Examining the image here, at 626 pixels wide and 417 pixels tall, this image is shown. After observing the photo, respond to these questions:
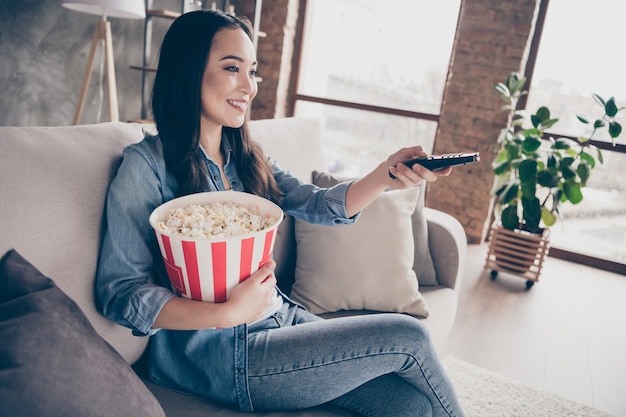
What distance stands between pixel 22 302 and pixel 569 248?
13.2 ft

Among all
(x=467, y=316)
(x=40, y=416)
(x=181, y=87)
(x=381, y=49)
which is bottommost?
(x=467, y=316)

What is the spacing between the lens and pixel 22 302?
72 cm

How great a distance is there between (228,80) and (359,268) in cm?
72

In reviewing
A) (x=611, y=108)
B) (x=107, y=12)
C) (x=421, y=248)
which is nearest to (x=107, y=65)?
(x=107, y=12)

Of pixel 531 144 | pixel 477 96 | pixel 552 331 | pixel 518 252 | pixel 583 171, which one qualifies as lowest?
pixel 552 331

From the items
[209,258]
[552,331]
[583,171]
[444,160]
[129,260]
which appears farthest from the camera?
[583,171]

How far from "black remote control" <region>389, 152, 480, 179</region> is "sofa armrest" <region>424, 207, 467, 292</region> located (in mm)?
695

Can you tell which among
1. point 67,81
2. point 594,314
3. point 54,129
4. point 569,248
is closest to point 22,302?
point 54,129

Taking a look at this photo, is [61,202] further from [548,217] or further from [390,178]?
[548,217]

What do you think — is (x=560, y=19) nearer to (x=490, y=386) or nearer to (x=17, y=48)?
(x=490, y=386)

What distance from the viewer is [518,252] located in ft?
10.3

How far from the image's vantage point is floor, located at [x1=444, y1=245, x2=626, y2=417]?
82.0 inches

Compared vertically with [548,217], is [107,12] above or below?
above

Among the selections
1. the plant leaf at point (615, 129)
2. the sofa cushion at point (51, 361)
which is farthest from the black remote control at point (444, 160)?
the plant leaf at point (615, 129)
